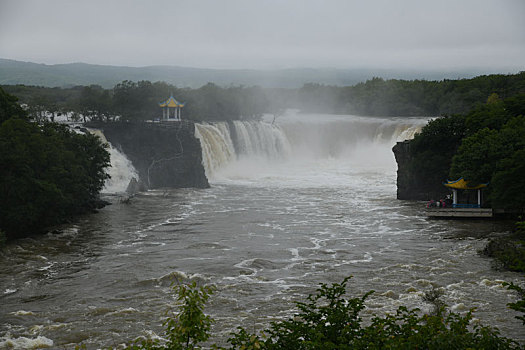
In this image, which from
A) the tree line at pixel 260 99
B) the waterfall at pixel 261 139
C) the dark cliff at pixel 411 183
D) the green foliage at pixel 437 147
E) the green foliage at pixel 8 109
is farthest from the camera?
the waterfall at pixel 261 139

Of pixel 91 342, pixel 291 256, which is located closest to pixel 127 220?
pixel 291 256

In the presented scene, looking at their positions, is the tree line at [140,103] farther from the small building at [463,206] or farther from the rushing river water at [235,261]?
the small building at [463,206]

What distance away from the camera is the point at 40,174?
1190 inches

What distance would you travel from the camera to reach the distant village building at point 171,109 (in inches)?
2135

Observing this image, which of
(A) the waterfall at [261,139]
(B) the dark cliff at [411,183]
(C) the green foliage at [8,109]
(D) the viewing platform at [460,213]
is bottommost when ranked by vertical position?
(D) the viewing platform at [460,213]

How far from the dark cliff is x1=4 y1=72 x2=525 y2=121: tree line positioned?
16.7 metres

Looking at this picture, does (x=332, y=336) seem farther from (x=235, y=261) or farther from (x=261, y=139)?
(x=261, y=139)

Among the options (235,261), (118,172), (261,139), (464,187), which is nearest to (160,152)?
(118,172)

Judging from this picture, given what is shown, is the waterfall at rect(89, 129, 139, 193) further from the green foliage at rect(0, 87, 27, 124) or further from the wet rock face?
the green foliage at rect(0, 87, 27, 124)

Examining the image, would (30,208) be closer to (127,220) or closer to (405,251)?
(127,220)

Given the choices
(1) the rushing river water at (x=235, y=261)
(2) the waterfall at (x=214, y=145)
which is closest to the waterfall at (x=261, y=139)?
(2) the waterfall at (x=214, y=145)

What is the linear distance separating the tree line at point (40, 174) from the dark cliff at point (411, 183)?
1847 cm

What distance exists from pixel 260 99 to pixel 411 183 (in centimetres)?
4617

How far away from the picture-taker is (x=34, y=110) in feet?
174
